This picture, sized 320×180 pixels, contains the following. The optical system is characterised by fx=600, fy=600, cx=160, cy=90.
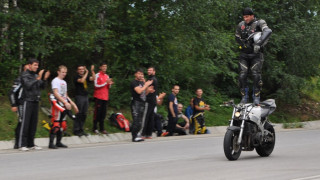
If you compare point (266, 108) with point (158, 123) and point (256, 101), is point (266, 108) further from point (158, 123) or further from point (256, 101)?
point (158, 123)

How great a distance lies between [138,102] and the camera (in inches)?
650

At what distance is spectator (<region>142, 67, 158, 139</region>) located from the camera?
16.9m

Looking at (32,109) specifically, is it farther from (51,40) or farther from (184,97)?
(184,97)

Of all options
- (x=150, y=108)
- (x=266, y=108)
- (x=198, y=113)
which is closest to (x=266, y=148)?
(x=266, y=108)

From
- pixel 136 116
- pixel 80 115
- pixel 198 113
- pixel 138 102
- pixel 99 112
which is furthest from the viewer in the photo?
pixel 198 113

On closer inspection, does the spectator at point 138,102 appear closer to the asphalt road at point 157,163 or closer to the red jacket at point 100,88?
the red jacket at point 100,88

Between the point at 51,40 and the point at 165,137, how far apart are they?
4390 mm

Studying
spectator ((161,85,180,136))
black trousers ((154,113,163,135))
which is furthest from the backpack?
spectator ((161,85,180,136))

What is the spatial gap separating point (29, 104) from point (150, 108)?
14.6 ft

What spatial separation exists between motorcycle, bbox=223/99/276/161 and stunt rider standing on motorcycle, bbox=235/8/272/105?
30 cm

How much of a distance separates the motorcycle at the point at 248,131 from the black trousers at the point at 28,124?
4.80 meters

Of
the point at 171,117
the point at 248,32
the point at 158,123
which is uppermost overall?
the point at 248,32

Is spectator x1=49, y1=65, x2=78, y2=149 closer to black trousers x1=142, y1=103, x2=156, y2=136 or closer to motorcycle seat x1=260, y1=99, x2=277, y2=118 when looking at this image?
black trousers x1=142, y1=103, x2=156, y2=136

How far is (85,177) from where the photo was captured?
28.5ft
